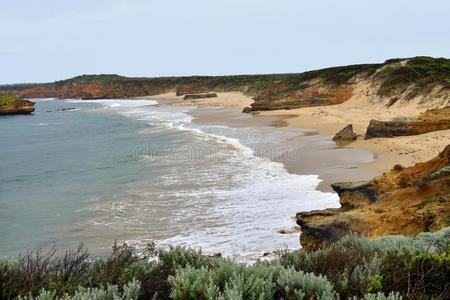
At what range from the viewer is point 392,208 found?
7719 mm

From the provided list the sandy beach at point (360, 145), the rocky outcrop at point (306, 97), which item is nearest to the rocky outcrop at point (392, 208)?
the sandy beach at point (360, 145)

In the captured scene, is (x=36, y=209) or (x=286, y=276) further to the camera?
(x=36, y=209)

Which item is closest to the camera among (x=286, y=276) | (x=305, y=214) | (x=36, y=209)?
(x=286, y=276)

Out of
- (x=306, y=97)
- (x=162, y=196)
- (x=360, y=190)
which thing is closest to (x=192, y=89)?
(x=306, y=97)

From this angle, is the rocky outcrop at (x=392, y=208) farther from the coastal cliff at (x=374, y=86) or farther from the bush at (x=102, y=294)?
the coastal cliff at (x=374, y=86)

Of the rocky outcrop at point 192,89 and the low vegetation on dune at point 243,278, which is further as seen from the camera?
the rocky outcrop at point 192,89

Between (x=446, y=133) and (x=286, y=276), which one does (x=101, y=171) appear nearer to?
(x=446, y=133)

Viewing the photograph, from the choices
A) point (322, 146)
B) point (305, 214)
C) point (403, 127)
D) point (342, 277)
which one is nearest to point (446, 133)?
point (403, 127)

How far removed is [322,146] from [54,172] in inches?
483

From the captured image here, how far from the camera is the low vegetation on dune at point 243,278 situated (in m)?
3.31

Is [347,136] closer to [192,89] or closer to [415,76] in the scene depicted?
[415,76]

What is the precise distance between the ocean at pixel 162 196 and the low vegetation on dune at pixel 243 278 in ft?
15.9

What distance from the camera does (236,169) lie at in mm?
18016

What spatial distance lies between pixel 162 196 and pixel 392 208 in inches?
321
